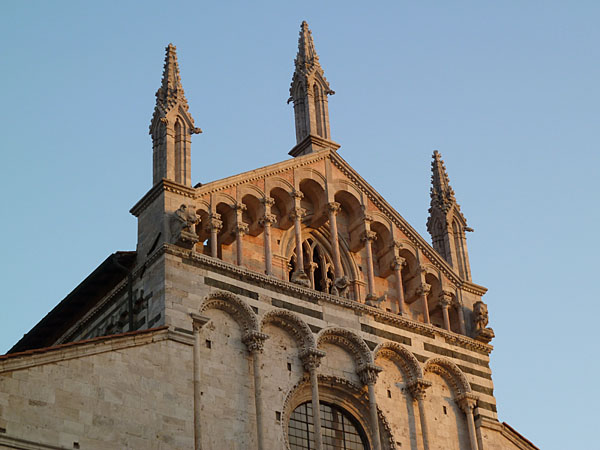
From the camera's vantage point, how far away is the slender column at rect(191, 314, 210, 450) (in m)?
24.8

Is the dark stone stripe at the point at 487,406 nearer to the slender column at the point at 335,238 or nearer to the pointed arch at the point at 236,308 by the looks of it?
the slender column at the point at 335,238

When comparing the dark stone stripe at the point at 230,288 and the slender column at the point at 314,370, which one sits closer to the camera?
the slender column at the point at 314,370

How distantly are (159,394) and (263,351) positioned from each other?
3.26 meters

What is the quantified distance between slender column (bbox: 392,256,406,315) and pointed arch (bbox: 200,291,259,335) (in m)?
5.00

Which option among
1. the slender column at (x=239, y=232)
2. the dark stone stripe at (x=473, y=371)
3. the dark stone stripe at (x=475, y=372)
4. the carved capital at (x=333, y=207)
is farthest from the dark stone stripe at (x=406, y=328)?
the slender column at (x=239, y=232)

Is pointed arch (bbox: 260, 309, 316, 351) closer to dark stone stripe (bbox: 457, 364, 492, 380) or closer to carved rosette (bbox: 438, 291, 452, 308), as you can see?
dark stone stripe (bbox: 457, 364, 492, 380)

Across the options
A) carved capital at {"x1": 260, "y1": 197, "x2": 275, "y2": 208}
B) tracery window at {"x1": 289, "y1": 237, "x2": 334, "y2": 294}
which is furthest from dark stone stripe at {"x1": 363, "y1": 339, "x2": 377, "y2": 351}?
carved capital at {"x1": 260, "y1": 197, "x2": 275, "y2": 208}

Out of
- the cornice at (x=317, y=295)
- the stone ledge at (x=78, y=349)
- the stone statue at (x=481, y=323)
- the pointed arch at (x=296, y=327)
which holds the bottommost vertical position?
the stone ledge at (x=78, y=349)

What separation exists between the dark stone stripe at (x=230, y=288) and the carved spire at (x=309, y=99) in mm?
5862

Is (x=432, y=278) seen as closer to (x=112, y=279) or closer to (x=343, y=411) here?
(x=343, y=411)

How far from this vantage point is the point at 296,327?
92.5ft

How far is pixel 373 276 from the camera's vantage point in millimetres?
31312

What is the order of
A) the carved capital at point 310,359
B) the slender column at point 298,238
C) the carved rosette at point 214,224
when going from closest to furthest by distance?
the carved capital at point 310,359, the carved rosette at point 214,224, the slender column at point 298,238

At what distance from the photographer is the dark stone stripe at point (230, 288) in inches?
1075
